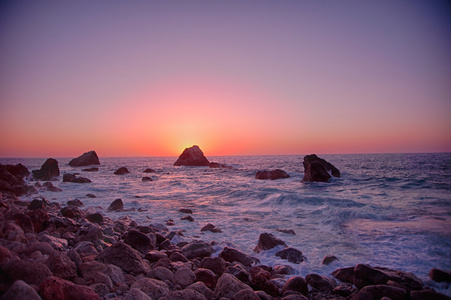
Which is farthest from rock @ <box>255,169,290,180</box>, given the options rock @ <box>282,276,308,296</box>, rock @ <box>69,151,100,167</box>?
rock @ <box>69,151,100,167</box>

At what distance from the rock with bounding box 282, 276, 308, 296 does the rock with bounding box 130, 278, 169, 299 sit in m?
2.34

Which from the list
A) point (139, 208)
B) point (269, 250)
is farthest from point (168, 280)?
point (139, 208)

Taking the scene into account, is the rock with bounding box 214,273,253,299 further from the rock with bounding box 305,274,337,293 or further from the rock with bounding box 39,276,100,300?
the rock with bounding box 39,276,100,300

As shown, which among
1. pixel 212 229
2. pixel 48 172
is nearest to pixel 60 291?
pixel 212 229

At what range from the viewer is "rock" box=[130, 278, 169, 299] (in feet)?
13.1

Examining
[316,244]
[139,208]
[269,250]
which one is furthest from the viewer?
[139,208]

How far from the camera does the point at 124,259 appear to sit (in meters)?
5.20

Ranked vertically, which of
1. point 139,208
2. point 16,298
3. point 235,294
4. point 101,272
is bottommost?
point 139,208

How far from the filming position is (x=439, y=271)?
18.0 ft

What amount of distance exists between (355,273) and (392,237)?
3.96m

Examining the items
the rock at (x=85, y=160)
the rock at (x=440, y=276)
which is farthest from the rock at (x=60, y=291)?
the rock at (x=85, y=160)

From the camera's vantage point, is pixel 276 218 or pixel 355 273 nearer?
pixel 355 273

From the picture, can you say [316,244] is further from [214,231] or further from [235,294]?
[235,294]

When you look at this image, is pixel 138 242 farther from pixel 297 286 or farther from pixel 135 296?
pixel 297 286
